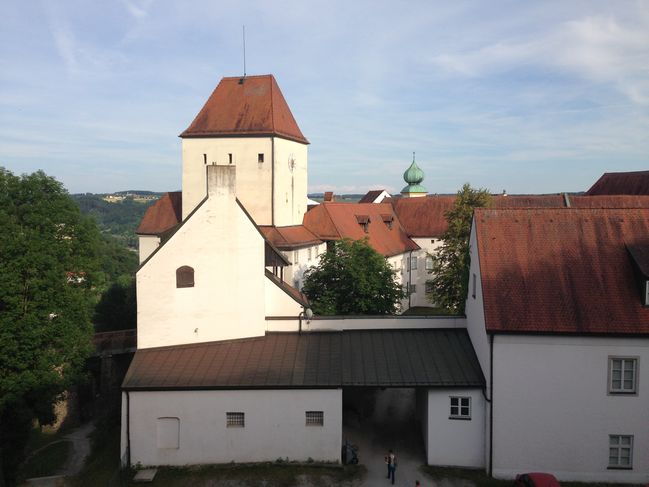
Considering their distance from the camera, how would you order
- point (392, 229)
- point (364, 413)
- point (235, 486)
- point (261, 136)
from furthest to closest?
point (392, 229) → point (261, 136) → point (364, 413) → point (235, 486)

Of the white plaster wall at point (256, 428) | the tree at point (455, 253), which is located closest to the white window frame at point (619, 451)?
the white plaster wall at point (256, 428)

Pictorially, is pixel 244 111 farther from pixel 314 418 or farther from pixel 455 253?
pixel 314 418

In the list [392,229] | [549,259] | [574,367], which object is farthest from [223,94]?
[574,367]

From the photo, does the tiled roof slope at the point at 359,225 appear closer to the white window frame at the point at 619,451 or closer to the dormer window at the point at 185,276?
the dormer window at the point at 185,276

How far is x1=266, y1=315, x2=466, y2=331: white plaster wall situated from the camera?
23.8m

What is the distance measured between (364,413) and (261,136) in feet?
65.7

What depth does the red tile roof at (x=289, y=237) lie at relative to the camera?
3688 cm

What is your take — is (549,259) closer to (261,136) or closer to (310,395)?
(310,395)

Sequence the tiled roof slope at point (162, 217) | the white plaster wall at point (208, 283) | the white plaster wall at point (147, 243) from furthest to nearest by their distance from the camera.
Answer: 1. the white plaster wall at point (147, 243)
2. the tiled roof slope at point (162, 217)
3. the white plaster wall at point (208, 283)

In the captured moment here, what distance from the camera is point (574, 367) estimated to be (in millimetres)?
19156

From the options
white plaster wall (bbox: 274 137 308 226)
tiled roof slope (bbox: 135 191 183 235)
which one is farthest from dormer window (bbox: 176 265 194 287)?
tiled roof slope (bbox: 135 191 183 235)

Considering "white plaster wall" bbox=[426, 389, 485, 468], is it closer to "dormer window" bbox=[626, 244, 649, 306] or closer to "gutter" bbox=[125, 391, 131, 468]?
"dormer window" bbox=[626, 244, 649, 306]

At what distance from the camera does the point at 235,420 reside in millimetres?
20250

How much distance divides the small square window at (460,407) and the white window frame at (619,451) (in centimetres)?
457
